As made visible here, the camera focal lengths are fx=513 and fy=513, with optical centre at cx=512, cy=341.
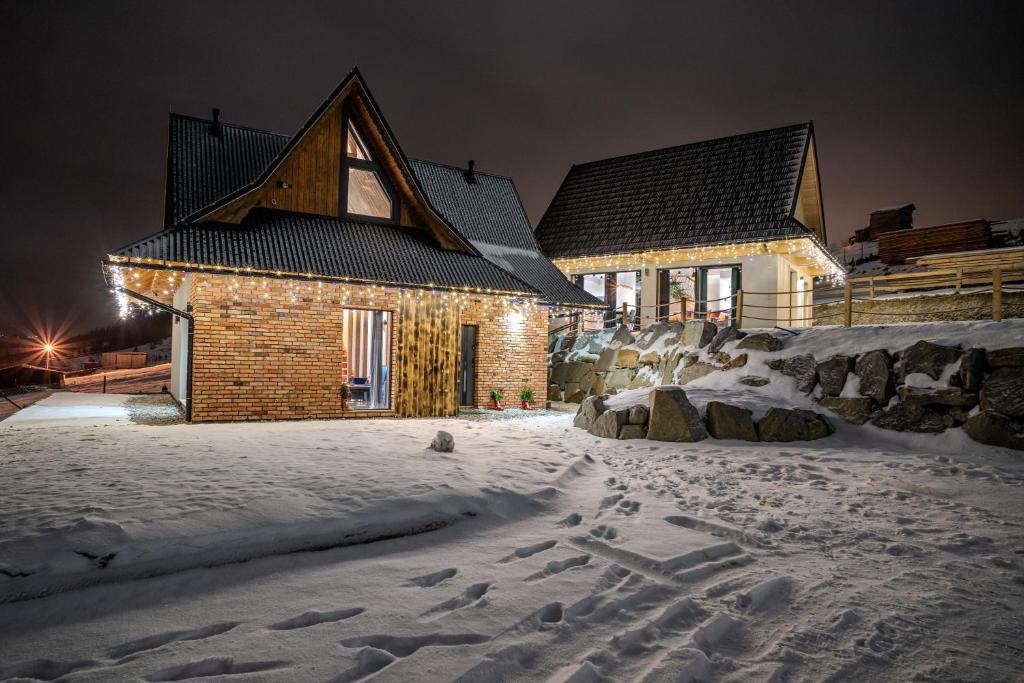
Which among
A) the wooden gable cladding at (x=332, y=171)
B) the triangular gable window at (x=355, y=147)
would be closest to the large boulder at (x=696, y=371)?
the wooden gable cladding at (x=332, y=171)

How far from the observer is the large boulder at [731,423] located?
8531mm

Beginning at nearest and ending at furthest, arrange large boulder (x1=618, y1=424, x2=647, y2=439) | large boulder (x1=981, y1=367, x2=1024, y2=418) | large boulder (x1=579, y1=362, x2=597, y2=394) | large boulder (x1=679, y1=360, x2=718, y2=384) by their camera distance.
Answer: large boulder (x1=981, y1=367, x2=1024, y2=418) < large boulder (x1=618, y1=424, x2=647, y2=439) < large boulder (x1=679, y1=360, x2=718, y2=384) < large boulder (x1=579, y1=362, x2=597, y2=394)

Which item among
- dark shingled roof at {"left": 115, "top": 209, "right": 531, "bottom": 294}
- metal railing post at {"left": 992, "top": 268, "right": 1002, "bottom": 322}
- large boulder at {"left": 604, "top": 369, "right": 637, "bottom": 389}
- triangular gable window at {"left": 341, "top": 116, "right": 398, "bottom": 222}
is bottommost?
large boulder at {"left": 604, "top": 369, "right": 637, "bottom": 389}

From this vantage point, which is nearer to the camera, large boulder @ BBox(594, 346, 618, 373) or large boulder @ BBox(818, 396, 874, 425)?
large boulder @ BBox(818, 396, 874, 425)

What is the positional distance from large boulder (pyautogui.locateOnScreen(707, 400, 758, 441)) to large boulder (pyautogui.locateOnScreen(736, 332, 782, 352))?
2.59 m

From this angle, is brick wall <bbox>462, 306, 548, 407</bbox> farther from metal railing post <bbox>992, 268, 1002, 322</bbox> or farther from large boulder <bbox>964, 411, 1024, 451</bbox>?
metal railing post <bbox>992, 268, 1002, 322</bbox>

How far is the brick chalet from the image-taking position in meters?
10.1

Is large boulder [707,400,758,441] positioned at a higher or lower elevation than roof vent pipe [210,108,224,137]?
lower

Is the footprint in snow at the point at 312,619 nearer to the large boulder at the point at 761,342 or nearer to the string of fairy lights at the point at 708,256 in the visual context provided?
the large boulder at the point at 761,342

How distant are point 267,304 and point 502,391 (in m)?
6.28

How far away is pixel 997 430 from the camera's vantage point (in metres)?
7.54

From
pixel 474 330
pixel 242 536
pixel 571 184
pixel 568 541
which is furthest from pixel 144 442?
pixel 571 184

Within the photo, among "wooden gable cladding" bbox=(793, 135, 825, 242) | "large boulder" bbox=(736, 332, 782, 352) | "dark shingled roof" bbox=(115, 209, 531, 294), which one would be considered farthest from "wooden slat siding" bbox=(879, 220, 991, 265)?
"dark shingled roof" bbox=(115, 209, 531, 294)

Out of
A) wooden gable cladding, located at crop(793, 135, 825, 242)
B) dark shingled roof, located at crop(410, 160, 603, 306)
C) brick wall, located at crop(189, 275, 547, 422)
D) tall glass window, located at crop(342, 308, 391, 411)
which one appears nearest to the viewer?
brick wall, located at crop(189, 275, 547, 422)
